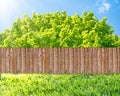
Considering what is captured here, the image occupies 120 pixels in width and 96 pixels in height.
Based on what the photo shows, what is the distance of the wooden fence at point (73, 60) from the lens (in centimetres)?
1773

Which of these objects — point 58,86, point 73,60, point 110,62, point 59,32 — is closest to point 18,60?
point 73,60

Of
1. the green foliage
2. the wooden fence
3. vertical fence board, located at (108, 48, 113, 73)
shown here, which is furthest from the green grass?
the green foliage

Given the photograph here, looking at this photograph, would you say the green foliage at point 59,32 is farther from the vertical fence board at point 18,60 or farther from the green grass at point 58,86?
the green grass at point 58,86

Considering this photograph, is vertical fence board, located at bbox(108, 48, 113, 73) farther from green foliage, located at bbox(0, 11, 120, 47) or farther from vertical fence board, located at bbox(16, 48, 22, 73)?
green foliage, located at bbox(0, 11, 120, 47)

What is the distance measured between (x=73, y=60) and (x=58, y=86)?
386 centimetres

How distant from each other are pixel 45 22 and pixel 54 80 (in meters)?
19.6

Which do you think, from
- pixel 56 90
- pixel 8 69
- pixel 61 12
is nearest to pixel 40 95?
pixel 56 90

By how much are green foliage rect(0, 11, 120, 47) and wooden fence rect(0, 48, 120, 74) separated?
11670 millimetres

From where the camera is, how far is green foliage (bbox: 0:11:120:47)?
101ft

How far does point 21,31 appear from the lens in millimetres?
34688

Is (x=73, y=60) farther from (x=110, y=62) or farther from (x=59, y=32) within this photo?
(x=59, y=32)

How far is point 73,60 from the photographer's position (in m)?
17.8

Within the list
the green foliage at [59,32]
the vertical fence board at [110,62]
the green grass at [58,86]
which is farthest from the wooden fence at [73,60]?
the green foliage at [59,32]

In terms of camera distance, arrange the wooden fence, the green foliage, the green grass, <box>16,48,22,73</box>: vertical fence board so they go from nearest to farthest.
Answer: the green grass < the wooden fence < <box>16,48,22,73</box>: vertical fence board < the green foliage
